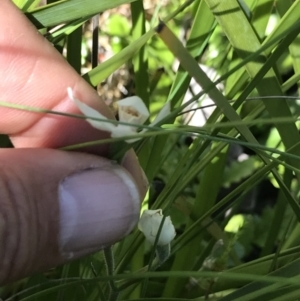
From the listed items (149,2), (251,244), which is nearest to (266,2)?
(251,244)

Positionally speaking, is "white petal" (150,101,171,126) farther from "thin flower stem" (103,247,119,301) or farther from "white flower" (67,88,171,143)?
"thin flower stem" (103,247,119,301)

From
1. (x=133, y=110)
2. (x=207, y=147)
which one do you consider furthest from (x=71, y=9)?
(x=207, y=147)

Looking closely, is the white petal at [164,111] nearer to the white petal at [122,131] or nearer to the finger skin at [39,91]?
the white petal at [122,131]

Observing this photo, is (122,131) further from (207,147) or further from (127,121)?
(207,147)

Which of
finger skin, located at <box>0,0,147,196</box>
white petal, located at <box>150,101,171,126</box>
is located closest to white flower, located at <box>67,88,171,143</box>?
white petal, located at <box>150,101,171,126</box>

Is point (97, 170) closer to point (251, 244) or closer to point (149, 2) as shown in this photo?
point (251, 244)

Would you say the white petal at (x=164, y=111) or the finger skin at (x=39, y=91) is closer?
the white petal at (x=164, y=111)

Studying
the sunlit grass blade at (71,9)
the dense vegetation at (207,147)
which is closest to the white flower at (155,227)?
the dense vegetation at (207,147)
